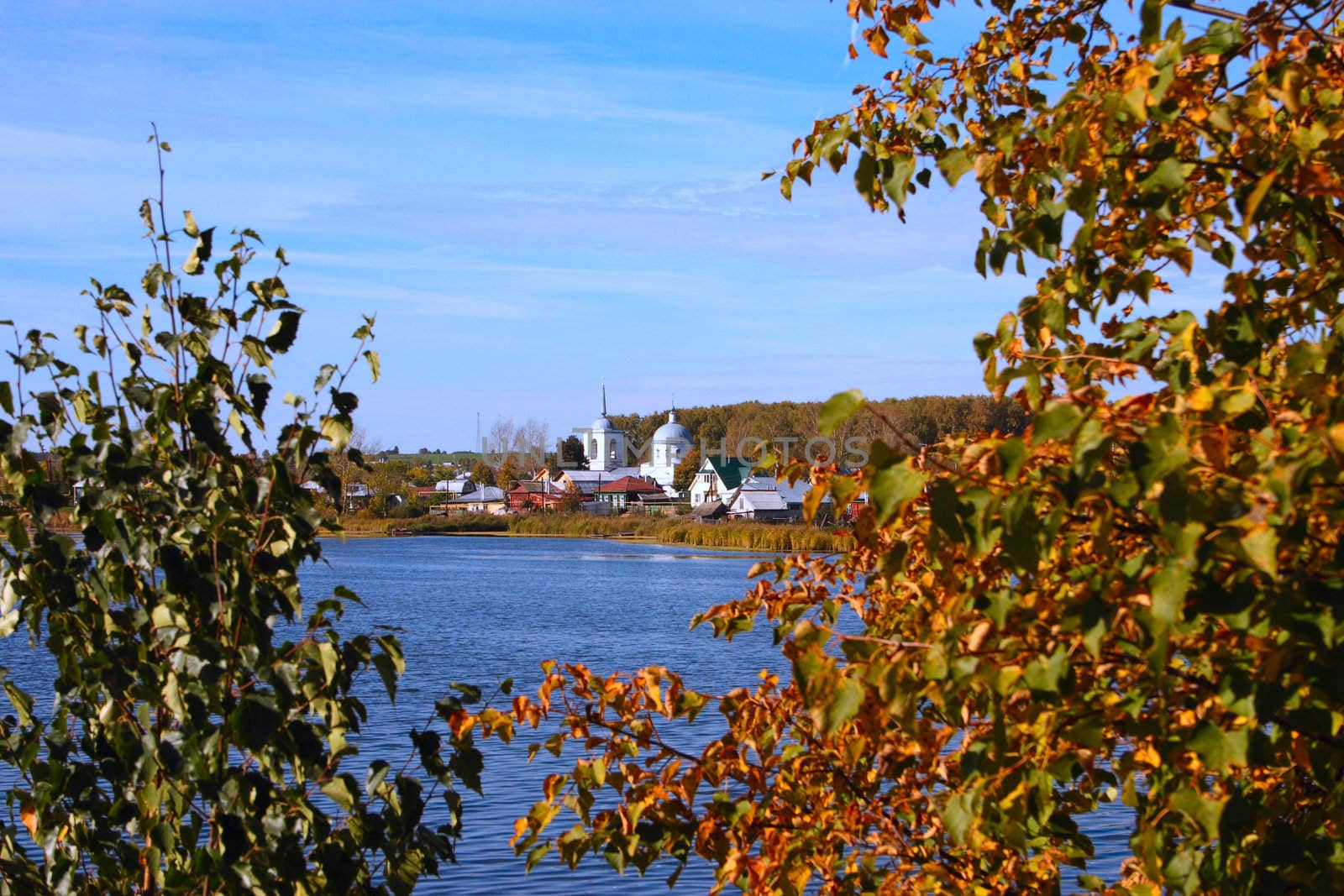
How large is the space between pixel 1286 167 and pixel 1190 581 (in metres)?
1.14

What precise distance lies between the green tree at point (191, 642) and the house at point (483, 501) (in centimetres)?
10644

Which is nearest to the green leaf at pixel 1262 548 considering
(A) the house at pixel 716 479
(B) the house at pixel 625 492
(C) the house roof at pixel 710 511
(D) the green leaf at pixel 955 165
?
(D) the green leaf at pixel 955 165

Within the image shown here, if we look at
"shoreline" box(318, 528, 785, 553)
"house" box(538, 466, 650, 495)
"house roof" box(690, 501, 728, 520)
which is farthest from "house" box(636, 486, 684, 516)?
"shoreline" box(318, 528, 785, 553)

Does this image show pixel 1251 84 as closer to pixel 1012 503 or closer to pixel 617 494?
pixel 1012 503

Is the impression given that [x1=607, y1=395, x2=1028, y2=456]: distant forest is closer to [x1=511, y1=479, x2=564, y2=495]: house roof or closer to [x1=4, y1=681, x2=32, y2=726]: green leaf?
[x1=511, y1=479, x2=564, y2=495]: house roof

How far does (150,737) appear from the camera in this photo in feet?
11.0

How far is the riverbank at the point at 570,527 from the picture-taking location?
7119cm

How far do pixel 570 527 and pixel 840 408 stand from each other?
86.3 meters

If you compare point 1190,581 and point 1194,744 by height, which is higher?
point 1190,581

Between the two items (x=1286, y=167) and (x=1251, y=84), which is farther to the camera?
(x=1251, y=84)

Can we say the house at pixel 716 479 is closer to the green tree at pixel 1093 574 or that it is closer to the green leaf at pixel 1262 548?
the green tree at pixel 1093 574

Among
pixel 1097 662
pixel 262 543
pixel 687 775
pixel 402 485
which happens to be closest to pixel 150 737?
pixel 262 543

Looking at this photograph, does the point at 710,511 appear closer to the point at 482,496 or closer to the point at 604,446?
the point at 482,496

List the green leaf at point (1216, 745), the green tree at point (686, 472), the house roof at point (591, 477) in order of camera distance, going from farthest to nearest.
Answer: the house roof at point (591, 477) → the green tree at point (686, 472) → the green leaf at point (1216, 745)
